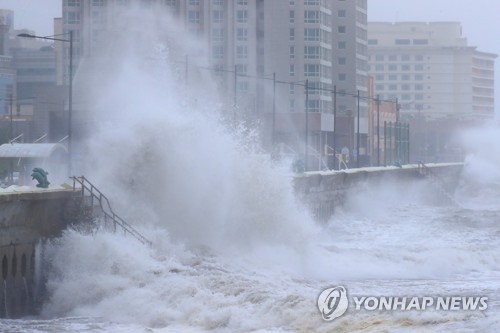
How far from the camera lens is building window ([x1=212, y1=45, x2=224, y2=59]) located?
84.5 meters

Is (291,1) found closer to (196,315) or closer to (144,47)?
(144,47)

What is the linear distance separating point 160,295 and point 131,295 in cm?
59

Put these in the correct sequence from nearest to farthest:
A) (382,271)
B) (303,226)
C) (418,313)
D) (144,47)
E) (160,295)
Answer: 1. (418,313)
2. (160,295)
3. (382,271)
4. (303,226)
5. (144,47)

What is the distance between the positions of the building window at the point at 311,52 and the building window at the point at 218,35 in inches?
572

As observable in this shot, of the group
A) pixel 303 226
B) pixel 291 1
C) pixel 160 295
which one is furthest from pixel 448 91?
pixel 160 295

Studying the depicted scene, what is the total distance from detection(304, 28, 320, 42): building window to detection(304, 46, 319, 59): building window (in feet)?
2.36

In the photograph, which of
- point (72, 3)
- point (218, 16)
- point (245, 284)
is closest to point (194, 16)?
point (218, 16)

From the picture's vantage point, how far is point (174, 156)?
105 feet

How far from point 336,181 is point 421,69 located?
5627 inches

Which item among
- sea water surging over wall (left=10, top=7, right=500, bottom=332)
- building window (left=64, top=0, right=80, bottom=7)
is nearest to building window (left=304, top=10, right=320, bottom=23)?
building window (left=64, top=0, right=80, bottom=7)

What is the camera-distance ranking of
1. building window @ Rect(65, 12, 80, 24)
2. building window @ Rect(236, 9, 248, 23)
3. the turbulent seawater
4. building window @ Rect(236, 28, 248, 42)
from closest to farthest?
the turbulent seawater
building window @ Rect(65, 12, 80, 24)
building window @ Rect(236, 9, 248, 23)
building window @ Rect(236, 28, 248, 42)

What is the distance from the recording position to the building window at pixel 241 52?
8806cm

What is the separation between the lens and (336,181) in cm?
5303

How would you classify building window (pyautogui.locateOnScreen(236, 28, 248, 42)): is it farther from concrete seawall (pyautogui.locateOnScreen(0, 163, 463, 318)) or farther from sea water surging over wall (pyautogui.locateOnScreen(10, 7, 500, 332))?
concrete seawall (pyautogui.locateOnScreen(0, 163, 463, 318))
